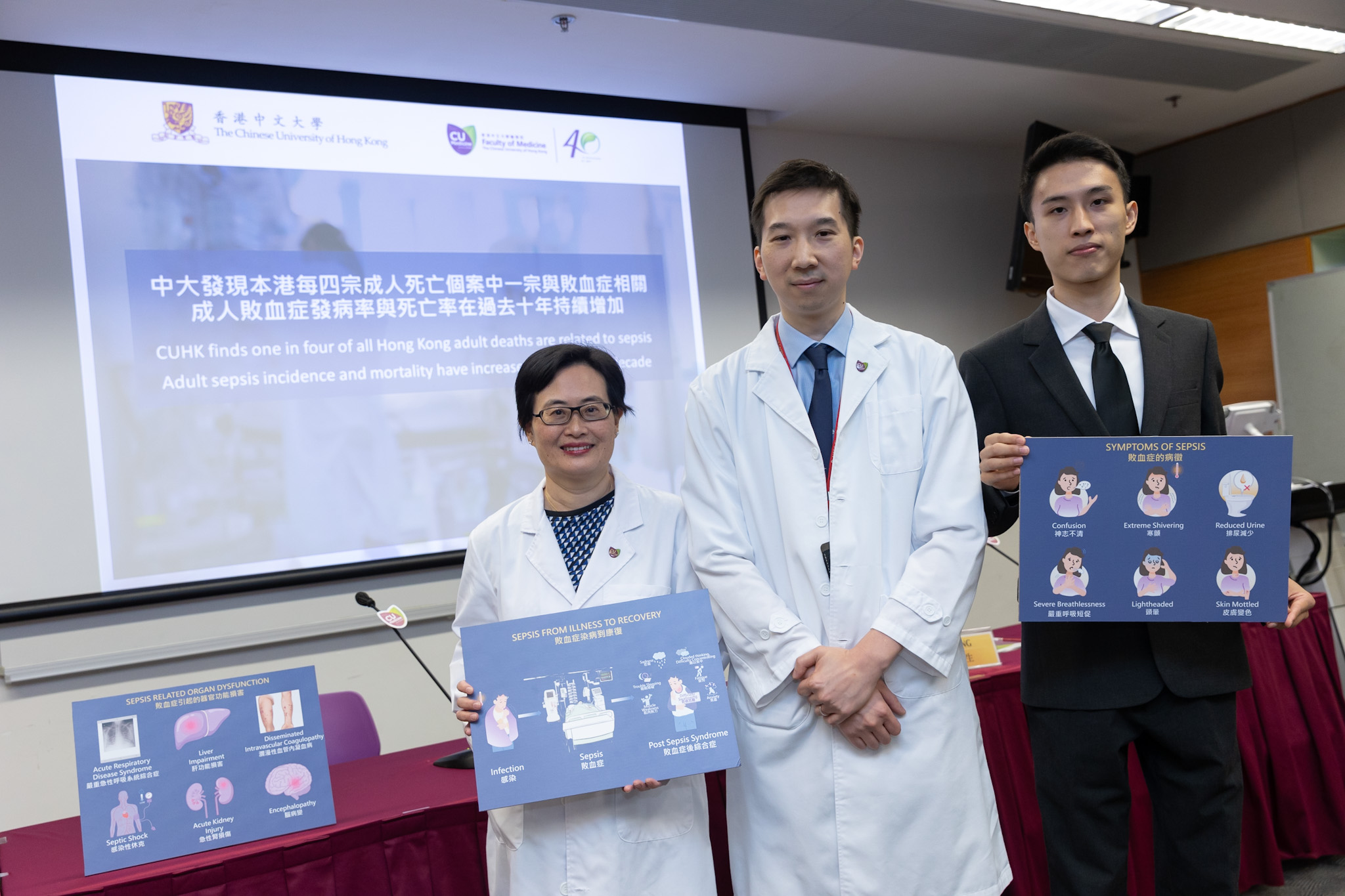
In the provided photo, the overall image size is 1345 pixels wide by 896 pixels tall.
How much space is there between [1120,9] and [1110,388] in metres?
2.90

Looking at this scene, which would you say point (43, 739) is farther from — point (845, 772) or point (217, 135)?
point (845, 772)

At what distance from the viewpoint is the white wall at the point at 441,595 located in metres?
3.29

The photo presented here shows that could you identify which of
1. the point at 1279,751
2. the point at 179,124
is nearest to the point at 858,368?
the point at 1279,751

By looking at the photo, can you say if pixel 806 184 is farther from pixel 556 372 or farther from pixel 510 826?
pixel 510 826

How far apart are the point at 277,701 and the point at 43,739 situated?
2184 mm

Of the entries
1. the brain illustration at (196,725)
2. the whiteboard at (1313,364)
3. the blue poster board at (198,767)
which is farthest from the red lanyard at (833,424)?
the whiteboard at (1313,364)

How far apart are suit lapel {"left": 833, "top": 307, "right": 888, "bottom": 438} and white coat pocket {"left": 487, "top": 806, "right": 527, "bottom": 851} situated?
812 mm

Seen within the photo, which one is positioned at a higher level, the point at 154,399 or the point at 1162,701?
the point at 154,399

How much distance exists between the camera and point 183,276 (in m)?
3.49

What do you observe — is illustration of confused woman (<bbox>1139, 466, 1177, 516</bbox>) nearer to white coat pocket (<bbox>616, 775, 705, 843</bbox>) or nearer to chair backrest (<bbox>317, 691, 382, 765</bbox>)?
white coat pocket (<bbox>616, 775, 705, 843</bbox>)

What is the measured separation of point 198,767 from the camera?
1671 mm

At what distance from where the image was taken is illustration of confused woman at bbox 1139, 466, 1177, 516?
1514mm

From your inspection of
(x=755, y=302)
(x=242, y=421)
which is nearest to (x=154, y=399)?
(x=242, y=421)

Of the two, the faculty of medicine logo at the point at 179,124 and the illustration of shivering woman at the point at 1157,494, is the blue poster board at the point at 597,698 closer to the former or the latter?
the illustration of shivering woman at the point at 1157,494
